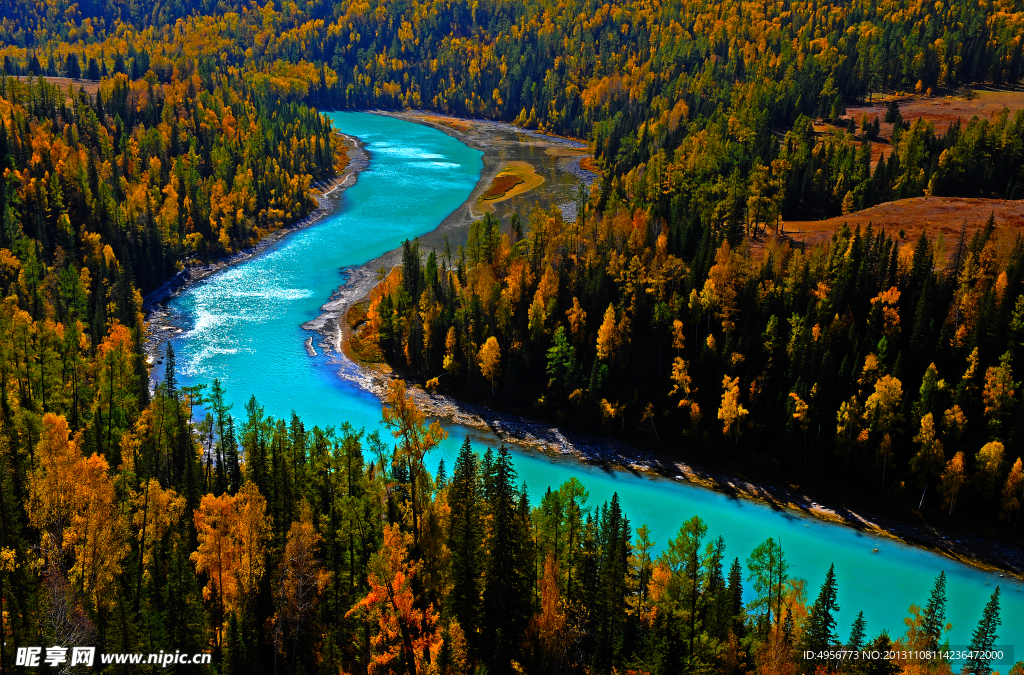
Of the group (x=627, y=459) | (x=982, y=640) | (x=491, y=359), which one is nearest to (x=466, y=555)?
(x=982, y=640)

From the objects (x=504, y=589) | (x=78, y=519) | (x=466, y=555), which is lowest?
(x=504, y=589)

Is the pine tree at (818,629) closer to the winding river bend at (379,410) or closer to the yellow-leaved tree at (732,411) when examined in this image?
the winding river bend at (379,410)

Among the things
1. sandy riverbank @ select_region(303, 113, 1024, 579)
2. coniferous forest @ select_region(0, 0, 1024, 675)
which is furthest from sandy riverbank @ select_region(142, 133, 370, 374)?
sandy riverbank @ select_region(303, 113, 1024, 579)

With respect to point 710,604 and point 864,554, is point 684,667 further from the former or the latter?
point 864,554

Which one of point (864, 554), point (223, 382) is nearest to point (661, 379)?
point (864, 554)

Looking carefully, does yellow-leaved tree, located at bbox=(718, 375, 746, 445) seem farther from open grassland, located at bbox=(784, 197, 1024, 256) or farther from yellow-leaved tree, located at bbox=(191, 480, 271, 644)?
yellow-leaved tree, located at bbox=(191, 480, 271, 644)

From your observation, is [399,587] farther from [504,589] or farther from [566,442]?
[566,442]

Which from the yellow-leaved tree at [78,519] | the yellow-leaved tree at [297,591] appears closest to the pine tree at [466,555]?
the yellow-leaved tree at [297,591]
